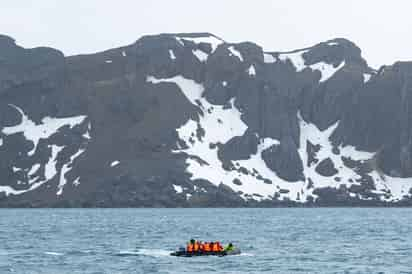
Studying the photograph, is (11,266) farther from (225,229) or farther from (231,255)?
(225,229)

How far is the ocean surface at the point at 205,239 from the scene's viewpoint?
305ft

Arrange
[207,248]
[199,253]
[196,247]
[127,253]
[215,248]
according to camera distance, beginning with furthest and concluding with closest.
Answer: [127,253], [215,248], [207,248], [196,247], [199,253]

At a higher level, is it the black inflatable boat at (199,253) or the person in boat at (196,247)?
the person in boat at (196,247)

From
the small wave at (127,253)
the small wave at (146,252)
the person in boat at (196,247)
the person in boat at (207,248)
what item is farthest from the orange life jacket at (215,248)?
the small wave at (127,253)

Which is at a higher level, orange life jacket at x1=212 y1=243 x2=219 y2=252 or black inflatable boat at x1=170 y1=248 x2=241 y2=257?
orange life jacket at x1=212 y1=243 x2=219 y2=252

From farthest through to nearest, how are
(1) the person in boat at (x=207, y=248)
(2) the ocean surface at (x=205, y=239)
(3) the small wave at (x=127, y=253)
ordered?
(3) the small wave at (x=127, y=253)
(1) the person in boat at (x=207, y=248)
(2) the ocean surface at (x=205, y=239)

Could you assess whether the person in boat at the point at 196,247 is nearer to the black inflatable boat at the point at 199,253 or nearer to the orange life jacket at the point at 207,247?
the black inflatable boat at the point at 199,253

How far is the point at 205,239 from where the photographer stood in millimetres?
135625

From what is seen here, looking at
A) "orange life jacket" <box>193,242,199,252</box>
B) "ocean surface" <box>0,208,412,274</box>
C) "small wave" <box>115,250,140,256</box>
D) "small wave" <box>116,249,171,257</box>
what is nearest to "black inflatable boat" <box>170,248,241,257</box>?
"orange life jacket" <box>193,242,199,252</box>

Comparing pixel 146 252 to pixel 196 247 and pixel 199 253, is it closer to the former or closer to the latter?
pixel 196 247

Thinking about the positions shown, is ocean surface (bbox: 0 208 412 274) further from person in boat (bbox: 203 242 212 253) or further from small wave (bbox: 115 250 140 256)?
person in boat (bbox: 203 242 212 253)

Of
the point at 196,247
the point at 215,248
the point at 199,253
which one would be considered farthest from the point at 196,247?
the point at 215,248

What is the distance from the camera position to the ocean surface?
92875 mm

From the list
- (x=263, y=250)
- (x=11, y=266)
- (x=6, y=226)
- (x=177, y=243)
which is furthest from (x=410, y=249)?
(x=6, y=226)
